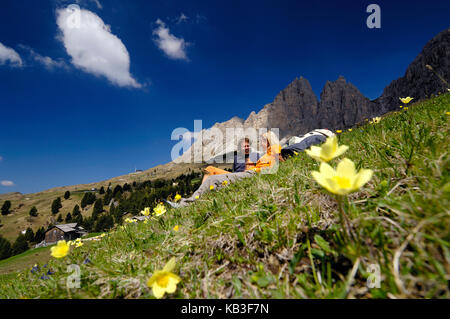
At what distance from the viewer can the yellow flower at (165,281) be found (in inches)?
50.7

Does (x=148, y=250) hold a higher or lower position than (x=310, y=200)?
lower

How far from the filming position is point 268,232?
1720mm

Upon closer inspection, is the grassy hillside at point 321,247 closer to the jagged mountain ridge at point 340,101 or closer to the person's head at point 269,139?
the person's head at point 269,139

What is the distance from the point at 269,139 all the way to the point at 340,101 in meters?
174

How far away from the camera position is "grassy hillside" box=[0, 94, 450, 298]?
1028 mm

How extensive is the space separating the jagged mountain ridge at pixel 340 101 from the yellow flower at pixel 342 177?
106 meters

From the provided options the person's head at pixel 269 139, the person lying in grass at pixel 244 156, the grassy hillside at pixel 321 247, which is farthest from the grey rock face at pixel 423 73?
the grassy hillside at pixel 321 247

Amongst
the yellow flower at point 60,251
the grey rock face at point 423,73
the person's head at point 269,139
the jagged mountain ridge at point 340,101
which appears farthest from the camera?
the jagged mountain ridge at point 340,101

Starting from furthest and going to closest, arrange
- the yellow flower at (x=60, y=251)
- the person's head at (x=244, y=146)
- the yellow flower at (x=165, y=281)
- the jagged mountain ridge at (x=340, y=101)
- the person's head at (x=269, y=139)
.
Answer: the jagged mountain ridge at (x=340, y=101) → the person's head at (x=244, y=146) → the person's head at (x=269, y=139) → the yellow flower at (x=60, y=251) → the yellow flower at (x=165, y=281)

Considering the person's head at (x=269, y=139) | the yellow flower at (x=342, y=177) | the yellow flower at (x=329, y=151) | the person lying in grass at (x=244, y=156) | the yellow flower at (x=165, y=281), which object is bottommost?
the yellow flower at (x=165, y=281)

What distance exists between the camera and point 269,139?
12750 mm
